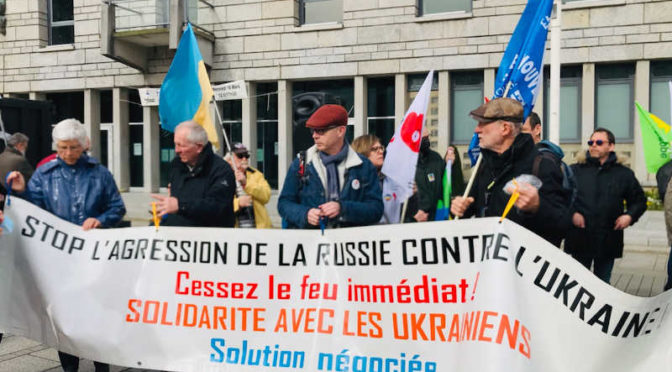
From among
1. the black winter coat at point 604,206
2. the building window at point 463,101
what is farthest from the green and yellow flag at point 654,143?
the building window at point 463,101

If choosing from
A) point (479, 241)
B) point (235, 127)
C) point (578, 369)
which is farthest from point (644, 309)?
point (235, 127)

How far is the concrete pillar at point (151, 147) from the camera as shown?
19.4 m

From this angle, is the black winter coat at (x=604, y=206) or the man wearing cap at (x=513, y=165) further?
the black winter coat at (x=604, y=206)

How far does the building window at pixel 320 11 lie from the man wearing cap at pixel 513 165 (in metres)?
14.9

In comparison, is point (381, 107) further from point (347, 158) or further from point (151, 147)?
point (347, 158)

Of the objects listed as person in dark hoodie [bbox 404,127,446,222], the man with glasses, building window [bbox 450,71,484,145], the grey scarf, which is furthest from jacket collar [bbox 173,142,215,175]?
building window [bbox 450,71,484,145]

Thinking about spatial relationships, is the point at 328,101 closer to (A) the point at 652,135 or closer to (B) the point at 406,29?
(B) the point at 406,29

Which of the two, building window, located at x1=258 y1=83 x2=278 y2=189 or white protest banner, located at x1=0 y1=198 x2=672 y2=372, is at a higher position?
building window, located at x1=258 y1=83 x2=278 y2=189

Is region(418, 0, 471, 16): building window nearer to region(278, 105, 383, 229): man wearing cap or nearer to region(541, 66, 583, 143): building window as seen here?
region(541, 66, 583, 143): building window

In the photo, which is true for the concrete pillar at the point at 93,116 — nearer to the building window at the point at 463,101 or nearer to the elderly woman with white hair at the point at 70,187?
the building window at the point at 463,101

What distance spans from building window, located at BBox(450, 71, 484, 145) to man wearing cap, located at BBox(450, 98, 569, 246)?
13.1 m

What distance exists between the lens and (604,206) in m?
5.55

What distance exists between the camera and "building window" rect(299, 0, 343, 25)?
1758 cm

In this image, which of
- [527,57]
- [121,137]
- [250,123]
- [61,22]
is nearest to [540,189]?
[527,57]
